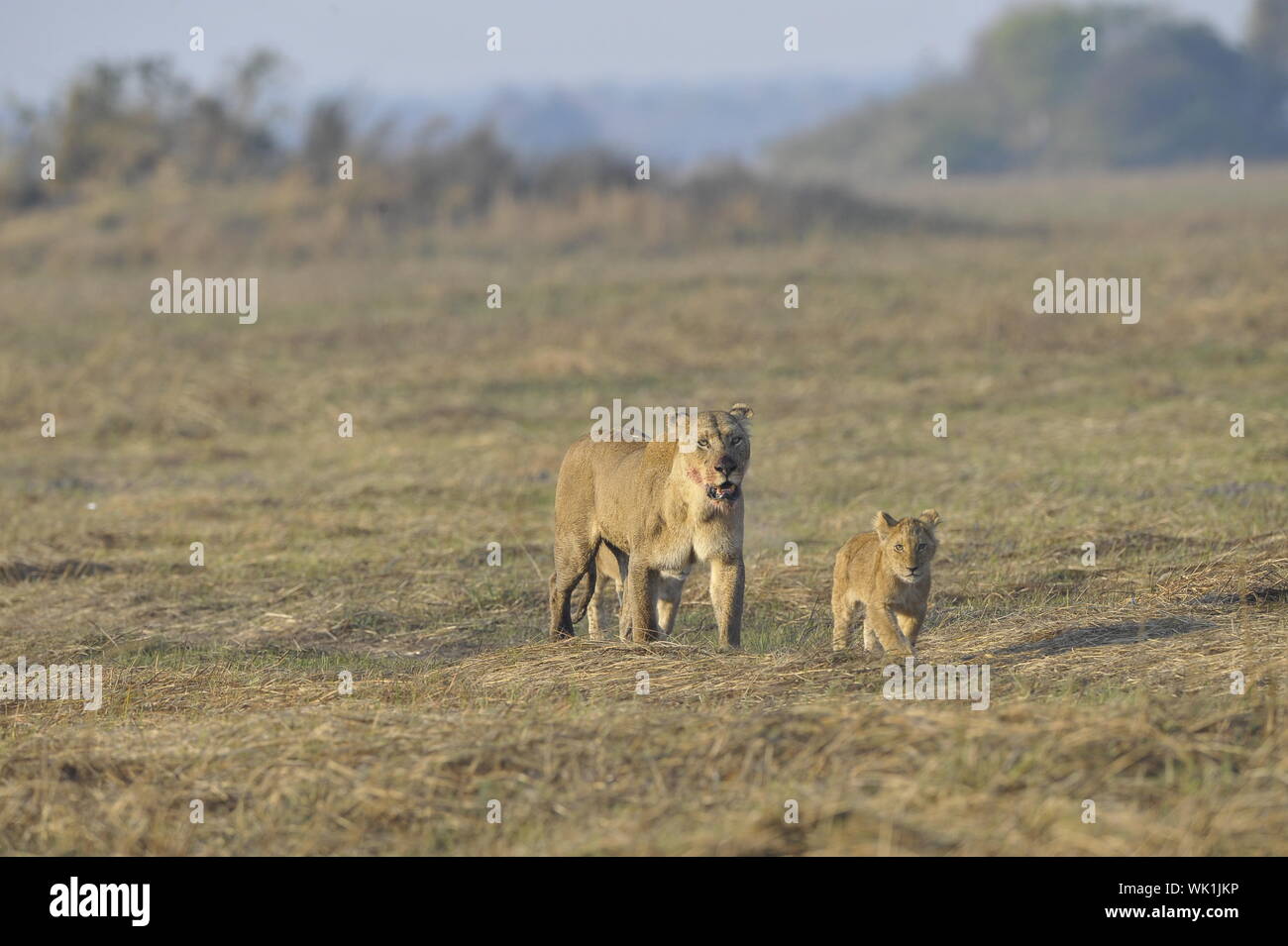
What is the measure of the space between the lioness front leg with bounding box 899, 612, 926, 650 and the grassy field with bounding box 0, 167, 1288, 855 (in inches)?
7.5

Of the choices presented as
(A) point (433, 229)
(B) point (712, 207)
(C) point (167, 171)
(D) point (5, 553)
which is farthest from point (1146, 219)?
(D) point (5, 553)

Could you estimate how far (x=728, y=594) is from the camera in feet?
27.2

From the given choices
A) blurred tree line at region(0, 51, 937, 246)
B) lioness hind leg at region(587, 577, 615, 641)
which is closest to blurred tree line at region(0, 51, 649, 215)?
blurred tree line at region(0, 51, 937, 246)

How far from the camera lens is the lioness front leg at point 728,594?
8.23m

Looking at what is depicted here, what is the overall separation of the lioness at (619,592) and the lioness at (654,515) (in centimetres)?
7

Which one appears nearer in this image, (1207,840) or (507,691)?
(1207,840)

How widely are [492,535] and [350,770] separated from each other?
18.9 ft

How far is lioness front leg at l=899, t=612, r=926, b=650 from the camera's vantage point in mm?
8453

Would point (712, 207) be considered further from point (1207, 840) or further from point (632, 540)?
point (1207, 840)

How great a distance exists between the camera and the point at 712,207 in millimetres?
36344
